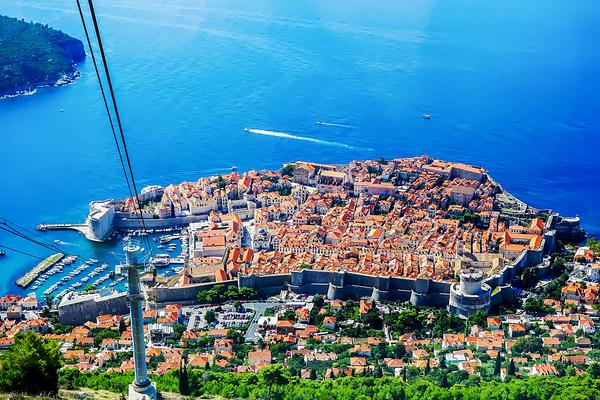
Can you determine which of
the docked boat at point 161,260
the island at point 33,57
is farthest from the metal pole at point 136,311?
the island at point 33,57

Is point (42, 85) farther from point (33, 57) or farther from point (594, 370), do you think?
point (594, 370)

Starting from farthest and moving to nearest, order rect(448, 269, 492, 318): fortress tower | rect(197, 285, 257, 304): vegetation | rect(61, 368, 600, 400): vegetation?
rect(197, 285, 257, 304): vegetation → rect(448, 269, 492, 318): fortress tower → rect(61, 368, 600, 400): vegetation

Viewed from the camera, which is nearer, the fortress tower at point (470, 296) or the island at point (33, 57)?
the fortress tower at point (470, 296)

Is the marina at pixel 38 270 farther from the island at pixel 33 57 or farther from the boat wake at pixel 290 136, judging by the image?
the island at pixel 33 57

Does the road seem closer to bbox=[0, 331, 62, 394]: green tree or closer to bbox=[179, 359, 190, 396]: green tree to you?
bbox=[179, 359, 190, 396]: green tree

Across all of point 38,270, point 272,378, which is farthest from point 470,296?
point 38,270

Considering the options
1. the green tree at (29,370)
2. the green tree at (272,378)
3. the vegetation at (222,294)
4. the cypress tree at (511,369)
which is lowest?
the green tree at (29,370)

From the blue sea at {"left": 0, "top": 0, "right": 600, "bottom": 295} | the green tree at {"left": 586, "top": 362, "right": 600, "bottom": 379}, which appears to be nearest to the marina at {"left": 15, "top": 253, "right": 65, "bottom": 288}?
the blue sea at {"left": 0, "top": 0, "right": 600, "bottom": 295}
